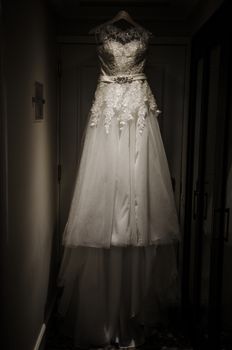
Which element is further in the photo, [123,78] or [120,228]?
[123,78]

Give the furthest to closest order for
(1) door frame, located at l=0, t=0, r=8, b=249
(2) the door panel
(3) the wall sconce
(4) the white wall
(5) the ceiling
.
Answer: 1. (5) the ceiling
2. (3) the wall sconce
3. (2) the door panel
4. (4) the white wall
5. (1) door frame, located at l=0, t=0, r=8, b=249

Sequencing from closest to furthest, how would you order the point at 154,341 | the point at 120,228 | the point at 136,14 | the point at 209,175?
the point at 209,175, the point at 120,228, the point at 154,341, the point at 136,14

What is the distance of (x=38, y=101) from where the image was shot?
2.11 metres

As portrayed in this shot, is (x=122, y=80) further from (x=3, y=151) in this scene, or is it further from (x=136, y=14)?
(x=3, y=151)

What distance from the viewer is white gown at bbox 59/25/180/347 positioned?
2348 millimetres

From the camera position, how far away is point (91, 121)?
2.41 meters

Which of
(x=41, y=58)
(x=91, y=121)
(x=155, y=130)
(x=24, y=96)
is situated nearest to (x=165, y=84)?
(x=155, y=130)
